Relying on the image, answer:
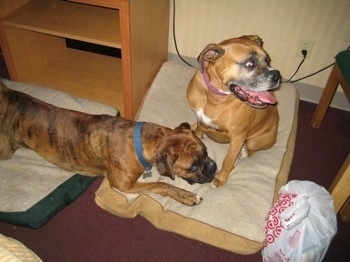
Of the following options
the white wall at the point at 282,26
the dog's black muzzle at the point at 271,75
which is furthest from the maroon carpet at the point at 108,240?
the white wall at the point at 282,26

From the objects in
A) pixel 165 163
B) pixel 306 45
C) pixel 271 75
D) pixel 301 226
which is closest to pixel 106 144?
pixel 165 163

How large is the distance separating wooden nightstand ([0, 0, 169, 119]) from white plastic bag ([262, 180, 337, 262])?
149cm

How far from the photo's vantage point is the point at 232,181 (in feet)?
7.38

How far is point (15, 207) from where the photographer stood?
1977 millimetres

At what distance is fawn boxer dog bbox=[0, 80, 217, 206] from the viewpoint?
178cm

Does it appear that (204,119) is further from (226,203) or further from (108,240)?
(108,240)

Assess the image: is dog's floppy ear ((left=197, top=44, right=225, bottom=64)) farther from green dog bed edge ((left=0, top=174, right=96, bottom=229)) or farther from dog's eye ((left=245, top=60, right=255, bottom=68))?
green dog bed edge ((left=0, top=174, right=96, bottom=229))

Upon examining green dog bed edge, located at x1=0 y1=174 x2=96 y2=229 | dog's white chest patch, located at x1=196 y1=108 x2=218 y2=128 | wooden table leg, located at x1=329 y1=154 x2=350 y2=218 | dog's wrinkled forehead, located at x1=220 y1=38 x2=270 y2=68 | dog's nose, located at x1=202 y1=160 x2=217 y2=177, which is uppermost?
dog's wrinkled forehead, located at x1=220 y1=38 x2=270 y2=68

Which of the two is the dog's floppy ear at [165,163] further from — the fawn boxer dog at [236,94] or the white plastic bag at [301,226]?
the white plastic bag at [301,226]

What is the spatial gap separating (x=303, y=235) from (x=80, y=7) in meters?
2.64

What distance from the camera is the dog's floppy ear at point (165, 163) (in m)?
1.67

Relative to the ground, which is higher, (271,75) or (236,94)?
(271,75)

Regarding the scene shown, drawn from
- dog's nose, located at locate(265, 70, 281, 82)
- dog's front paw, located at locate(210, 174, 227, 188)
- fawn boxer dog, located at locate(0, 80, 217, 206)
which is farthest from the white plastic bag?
dog's nose, located at locate(265, 70, 281, 82)

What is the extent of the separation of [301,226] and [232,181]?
1.92ft
